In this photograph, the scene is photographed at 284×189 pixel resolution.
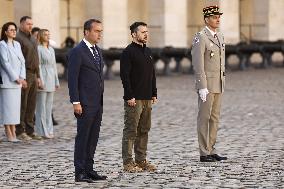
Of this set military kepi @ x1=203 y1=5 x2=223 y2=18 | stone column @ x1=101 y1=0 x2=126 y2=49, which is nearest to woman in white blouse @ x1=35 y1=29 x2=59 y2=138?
military kepi @ x1=203 y1=5 x2=223 y2=18

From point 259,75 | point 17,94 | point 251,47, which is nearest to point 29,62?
point 17,94

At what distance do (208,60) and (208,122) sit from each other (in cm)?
84

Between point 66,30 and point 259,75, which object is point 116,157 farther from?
point 66,30

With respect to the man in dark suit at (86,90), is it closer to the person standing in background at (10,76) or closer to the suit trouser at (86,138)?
the suit trouser at (86,138)

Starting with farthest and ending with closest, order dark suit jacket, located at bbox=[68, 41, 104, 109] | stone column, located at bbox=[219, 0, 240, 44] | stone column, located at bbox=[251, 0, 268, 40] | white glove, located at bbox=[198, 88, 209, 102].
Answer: stone column, located at bbox=[251, 0, 268, 40] → stone column, located at bbox=[219, 0, 240, 44] → white glove, located at bbox=[198, 88, 209, 102] → dark suit jacket, located at bbox=[68, 41, 104, 109]

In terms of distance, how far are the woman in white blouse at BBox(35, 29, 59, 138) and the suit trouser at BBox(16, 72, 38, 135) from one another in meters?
0.09

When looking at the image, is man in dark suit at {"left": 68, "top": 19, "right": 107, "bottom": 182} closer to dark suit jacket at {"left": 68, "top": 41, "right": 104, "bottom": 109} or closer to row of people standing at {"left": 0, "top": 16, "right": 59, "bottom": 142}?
dark suit jacket at {"left": 68, "top": 41, "right": 104, "bottom": 109}

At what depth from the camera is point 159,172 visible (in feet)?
37.4

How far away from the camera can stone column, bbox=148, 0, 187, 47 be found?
37.7m

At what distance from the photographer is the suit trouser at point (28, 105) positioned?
50.8 feet

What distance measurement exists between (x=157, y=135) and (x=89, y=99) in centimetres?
529

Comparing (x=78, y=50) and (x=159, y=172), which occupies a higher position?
(x=78, y=50)

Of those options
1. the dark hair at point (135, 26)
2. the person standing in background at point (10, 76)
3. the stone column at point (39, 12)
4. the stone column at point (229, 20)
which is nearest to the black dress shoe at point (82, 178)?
the dark hair at point (135, 26)

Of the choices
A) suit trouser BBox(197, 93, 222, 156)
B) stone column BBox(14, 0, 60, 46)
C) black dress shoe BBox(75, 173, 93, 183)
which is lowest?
black dress shoe BBox(75, 173, 93, 183)
